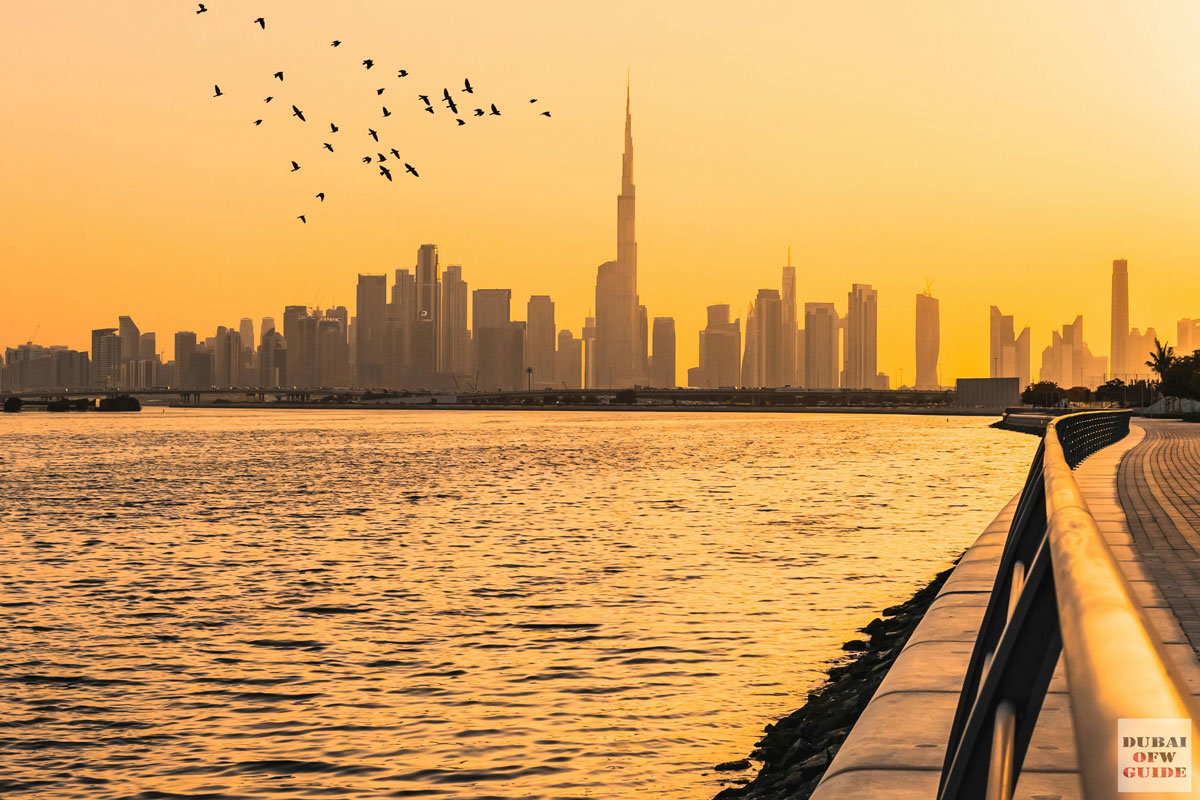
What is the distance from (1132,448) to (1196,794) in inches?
2040

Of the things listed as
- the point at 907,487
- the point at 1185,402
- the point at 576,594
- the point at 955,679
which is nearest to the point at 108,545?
the point at 576,594

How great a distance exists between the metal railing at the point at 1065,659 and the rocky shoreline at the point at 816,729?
5.37m

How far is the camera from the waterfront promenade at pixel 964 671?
6660 mm

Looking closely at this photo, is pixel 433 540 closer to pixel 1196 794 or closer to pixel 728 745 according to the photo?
pixel 728 745

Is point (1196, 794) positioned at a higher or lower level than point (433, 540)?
higher

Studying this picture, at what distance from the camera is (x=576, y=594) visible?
74.2 feet

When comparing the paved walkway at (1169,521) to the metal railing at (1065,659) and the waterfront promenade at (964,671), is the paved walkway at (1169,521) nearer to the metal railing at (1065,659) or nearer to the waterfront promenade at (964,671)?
the waterfront promenade at (964,671)

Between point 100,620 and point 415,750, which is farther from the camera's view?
point 100,620

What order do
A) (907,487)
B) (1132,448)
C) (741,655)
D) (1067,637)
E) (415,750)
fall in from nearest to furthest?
(1067,637) < (415,750) < (741,655) < (1132,448) < (907,487)

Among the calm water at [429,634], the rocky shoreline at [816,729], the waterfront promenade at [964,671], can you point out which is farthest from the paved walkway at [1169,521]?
the calm water at [429,634]

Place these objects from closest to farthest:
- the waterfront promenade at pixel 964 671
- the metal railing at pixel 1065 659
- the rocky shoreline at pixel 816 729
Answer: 1. the metal railing at pixel 1065 659
2. the waterfront promenade at pixel 964 671
3. the rocky shoreline at pixel 816 729

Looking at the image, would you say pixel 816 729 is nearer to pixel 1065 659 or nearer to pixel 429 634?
pixel 429 634

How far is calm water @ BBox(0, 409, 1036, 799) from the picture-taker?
40.5 feet

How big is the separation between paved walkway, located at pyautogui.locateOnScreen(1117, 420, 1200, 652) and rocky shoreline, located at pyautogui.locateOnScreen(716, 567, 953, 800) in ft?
10.0
